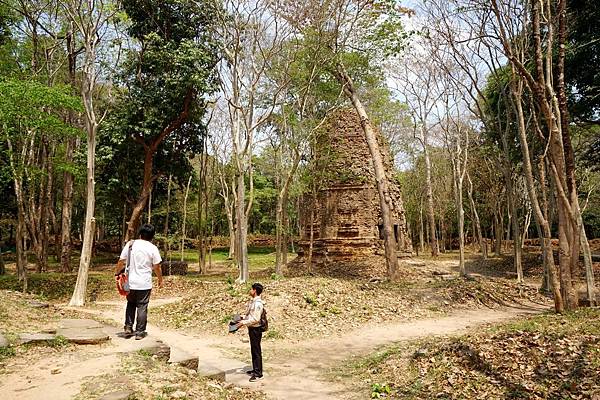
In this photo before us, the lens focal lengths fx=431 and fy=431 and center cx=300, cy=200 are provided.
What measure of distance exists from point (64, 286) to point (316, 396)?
13.2 m

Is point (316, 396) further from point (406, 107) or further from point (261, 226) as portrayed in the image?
point (261, 226)

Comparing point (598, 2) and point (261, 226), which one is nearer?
point (598, 2)

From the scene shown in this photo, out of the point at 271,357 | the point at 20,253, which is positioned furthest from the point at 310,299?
the point at 20,253

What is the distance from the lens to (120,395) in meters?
4.29

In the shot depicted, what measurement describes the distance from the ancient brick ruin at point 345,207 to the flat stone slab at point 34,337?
15.3 meters

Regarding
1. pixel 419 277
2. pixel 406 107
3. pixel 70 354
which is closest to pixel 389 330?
pixel 70 354

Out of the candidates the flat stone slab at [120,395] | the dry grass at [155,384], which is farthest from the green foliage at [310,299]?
the flat stone slab at [120,395]

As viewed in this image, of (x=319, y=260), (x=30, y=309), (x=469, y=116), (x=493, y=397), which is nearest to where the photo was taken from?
(x=493, y=397)

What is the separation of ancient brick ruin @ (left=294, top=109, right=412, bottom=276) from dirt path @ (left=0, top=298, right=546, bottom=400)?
8.48 meters

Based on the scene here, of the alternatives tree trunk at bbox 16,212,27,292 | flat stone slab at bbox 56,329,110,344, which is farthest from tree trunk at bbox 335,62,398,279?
tree trunk at bbox 16,212,27,292

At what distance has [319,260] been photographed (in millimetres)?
22203

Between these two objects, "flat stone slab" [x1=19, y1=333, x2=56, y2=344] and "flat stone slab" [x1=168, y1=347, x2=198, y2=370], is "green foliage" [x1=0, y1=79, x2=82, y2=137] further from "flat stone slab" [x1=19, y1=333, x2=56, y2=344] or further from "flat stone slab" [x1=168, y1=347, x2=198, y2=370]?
"flat stone slab" [x1=168, y1=347, x2=198, y2=370]

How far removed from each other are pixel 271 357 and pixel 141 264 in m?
3.46

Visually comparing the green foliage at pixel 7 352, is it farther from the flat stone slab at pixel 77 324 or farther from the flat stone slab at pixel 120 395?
the flat stone slab at pixel 120 395
